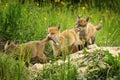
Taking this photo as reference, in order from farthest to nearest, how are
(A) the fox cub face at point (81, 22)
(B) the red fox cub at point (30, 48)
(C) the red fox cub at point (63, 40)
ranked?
1. (A) the fox cub face at point (81, 22)
2. (C) the red fox cub at point (63, 40)
3. (B) the red fox cub at point (30, 48)

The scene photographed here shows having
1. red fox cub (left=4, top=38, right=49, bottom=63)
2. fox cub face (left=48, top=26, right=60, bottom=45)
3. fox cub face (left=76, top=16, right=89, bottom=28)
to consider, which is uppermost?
fox cub face (left=76, top=16, right=89, bottom=28)

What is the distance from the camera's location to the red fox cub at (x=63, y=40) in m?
9.31

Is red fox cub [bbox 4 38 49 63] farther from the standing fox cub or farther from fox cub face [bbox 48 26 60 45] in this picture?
the standing fox cub

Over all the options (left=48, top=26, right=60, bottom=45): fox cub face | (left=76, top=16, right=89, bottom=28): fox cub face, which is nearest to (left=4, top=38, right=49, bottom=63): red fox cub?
(left=48, top=26, right=60, bottom=45): fox cub face

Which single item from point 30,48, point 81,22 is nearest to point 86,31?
point 81,22

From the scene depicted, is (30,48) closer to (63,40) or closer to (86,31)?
(63,40)

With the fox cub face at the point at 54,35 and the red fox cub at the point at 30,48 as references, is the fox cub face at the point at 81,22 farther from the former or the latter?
the red fox cub at the point at 30,48

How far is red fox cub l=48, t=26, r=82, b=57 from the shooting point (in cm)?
931

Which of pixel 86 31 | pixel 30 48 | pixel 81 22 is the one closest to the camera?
pixel 30 48

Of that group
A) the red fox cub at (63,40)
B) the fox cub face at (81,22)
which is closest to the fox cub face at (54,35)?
the red fox cub at (63,40)

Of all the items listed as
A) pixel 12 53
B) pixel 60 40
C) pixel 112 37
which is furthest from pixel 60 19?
pixel 12 53

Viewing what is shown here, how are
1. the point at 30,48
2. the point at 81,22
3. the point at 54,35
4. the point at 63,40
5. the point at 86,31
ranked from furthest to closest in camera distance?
the point at 86,31 → the point at 81,22 → the point at 63,40 → the point at 54,35 → the point at 30,48

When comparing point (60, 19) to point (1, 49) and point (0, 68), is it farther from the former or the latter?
point (0, 68)

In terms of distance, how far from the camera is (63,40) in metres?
9.59
